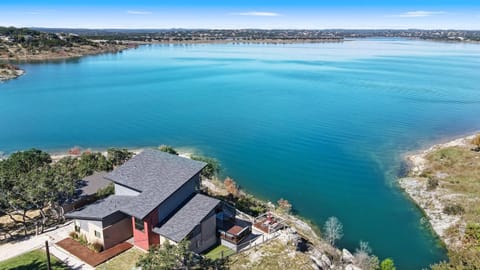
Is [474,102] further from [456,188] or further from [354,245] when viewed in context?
[354,245]

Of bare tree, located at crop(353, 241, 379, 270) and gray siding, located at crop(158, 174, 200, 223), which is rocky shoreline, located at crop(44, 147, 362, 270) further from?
gray siding, located at crop(158, 174, 200, 223)

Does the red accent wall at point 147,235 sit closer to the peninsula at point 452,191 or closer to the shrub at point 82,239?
the shrub at point 82,239

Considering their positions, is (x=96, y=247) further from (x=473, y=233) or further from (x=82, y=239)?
(x=473, y=233)

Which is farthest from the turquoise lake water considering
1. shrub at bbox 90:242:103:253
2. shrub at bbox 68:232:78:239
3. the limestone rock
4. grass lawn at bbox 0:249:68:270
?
grass lawn at bbox 0:249:68:270

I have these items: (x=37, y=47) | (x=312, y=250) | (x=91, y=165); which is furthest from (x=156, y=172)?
(x=37, y=47)

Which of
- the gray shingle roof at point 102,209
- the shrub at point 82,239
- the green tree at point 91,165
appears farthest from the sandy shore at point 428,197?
the green tree at point 91,165

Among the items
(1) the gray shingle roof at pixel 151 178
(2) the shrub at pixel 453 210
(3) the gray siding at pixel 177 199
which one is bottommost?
(2) the shrub at pixel 453 210
